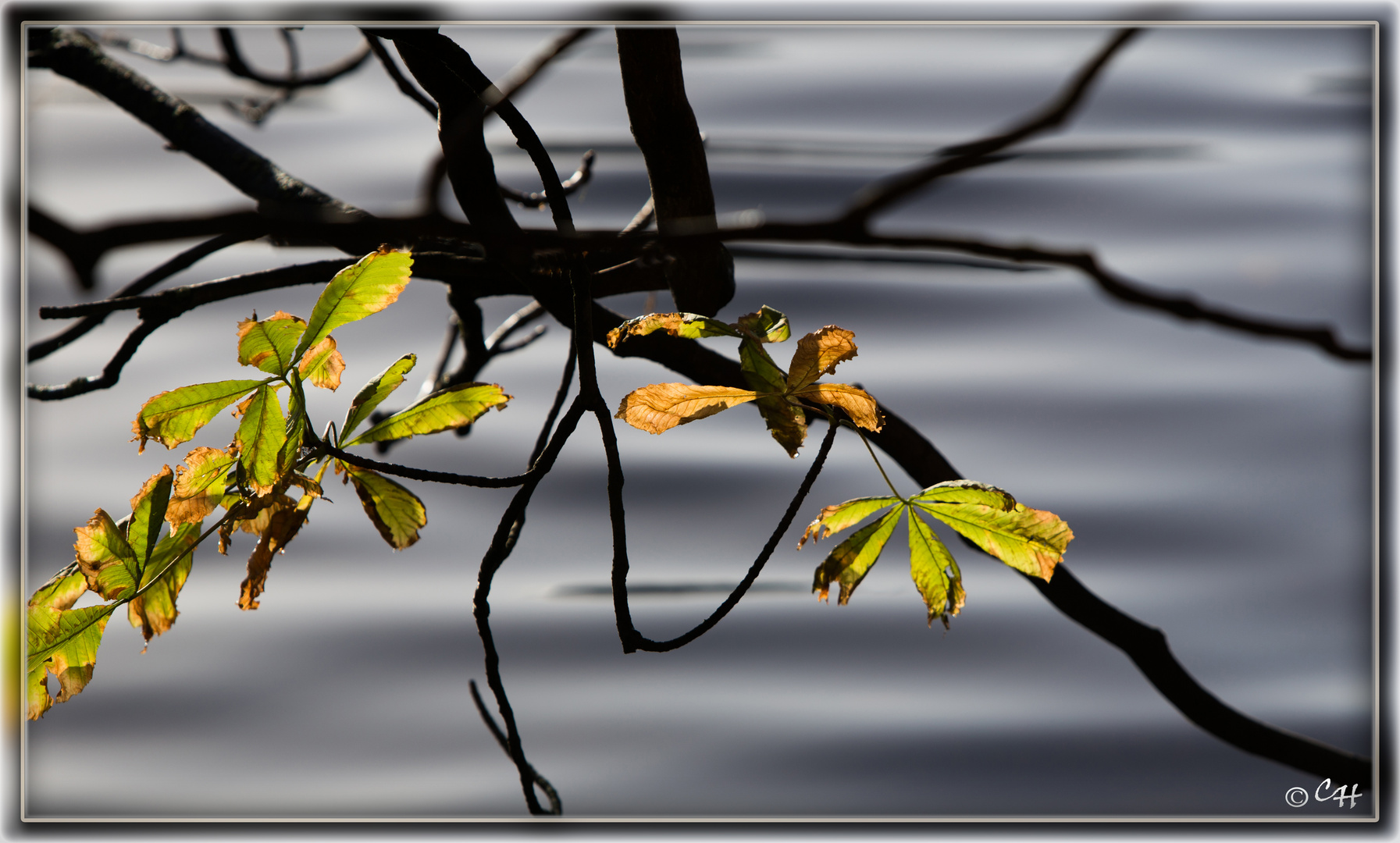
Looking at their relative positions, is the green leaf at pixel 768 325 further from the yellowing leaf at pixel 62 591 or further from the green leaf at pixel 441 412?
the yellowing leaf at pixel 62 591

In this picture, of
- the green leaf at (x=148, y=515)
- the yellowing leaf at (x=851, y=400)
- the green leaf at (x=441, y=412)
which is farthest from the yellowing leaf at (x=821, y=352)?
the green leaf at (x=148, y=515)

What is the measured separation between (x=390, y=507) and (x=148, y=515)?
79 millimetres

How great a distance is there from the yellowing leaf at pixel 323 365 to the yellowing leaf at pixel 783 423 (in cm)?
15

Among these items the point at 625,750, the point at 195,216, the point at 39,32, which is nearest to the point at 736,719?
the point at 625,750

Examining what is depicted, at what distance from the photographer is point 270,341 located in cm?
28

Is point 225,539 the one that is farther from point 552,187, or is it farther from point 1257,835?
point 1257,835

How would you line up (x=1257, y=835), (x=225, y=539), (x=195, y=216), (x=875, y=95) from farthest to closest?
1. (x=875, y=95)
2. (x=1257, y=835)
3. (x=225, y=539)
4. (x=195, y=216)

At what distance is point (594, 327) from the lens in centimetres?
39

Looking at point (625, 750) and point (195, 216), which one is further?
point (625, 750)

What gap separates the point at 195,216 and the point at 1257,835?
1.61 ft

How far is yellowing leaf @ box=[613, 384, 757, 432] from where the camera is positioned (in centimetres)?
30

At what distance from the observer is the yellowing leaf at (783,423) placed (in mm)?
311

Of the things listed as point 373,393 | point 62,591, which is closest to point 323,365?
point 373,393

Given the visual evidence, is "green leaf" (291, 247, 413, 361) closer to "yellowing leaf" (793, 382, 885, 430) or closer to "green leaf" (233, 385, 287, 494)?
"green leaf" (233, 385, 287, 494)
